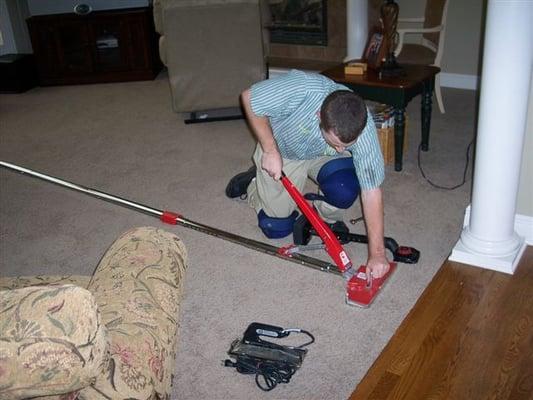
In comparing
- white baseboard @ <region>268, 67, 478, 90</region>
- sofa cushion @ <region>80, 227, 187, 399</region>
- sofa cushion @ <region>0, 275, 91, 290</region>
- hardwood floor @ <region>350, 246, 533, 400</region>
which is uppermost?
sofa cushion @ <region>80, 227, 187, 399</region>

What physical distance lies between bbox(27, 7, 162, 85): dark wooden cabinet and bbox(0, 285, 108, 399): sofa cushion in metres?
4.74

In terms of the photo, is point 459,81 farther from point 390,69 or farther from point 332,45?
point 390,69

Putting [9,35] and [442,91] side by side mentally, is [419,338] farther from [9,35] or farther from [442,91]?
[9,35]

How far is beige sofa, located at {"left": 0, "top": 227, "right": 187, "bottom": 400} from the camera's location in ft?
2.64

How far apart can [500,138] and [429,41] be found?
206cm

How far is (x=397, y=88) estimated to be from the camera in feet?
9.29

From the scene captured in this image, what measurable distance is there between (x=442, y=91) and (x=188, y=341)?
3208 millimetres

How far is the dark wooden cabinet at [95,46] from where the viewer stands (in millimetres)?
5207

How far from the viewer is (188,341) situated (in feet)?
6.44

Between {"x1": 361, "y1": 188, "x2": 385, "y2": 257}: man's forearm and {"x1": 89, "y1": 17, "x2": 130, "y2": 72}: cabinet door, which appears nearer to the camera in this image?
{"x1": 361, "y1": 188, "x2": 385, "y2": 257}: man's forearm

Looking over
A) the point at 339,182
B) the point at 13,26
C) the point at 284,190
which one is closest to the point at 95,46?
the point at 13,26

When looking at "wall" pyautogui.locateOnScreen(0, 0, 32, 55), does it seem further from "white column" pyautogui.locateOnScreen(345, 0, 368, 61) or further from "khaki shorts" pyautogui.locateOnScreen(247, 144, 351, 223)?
"khaki shorts" pyautogui.locateOnScreen(247, 144, 351, 223)

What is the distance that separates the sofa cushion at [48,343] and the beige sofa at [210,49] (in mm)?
3161

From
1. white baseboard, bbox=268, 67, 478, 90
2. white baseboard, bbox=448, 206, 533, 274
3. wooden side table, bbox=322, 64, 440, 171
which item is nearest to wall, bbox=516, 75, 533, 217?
white baseboard, bbox=448, 206, 533, 274
